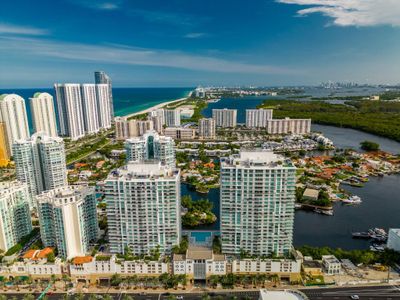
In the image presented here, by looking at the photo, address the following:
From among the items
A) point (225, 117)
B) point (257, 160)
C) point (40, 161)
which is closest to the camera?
point (257, 160)

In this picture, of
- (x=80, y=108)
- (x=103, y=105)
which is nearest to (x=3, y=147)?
(x=80, y=108)

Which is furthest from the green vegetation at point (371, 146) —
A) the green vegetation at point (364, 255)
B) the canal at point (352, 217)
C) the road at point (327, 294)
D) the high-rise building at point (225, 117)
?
the road at point (327, 294)

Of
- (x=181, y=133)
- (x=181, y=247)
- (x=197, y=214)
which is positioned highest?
(x=181, y=133)

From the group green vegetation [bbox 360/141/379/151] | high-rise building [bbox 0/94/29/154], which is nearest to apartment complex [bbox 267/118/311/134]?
green vegetation [bbox 360/141/379/151]

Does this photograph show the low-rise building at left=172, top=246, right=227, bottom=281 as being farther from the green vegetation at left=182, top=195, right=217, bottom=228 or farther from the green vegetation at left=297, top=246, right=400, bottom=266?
the green vegetation at left=182, top=195, right=217, bottom=228

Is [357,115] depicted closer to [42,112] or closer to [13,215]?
[42,112]

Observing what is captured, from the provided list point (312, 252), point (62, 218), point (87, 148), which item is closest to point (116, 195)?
point (62, 218)

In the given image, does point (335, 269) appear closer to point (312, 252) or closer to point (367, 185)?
point (312, 252)
